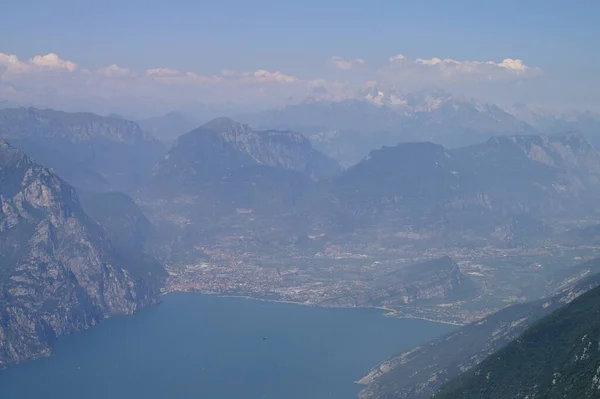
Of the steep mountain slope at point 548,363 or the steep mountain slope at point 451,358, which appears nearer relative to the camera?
the steep mountain slope at point 548,363

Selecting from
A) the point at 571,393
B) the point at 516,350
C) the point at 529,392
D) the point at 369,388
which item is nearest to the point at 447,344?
the point at 369,388

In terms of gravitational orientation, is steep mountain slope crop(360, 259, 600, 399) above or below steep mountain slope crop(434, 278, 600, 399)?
below

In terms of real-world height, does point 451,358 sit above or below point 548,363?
below

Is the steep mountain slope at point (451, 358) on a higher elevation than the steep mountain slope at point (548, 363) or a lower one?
lower

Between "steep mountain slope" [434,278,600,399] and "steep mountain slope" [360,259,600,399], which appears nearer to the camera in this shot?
"steep mountain slope" [434,278,600,399]

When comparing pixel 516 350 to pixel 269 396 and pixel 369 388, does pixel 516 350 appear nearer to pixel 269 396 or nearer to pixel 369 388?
pixel 369 388
